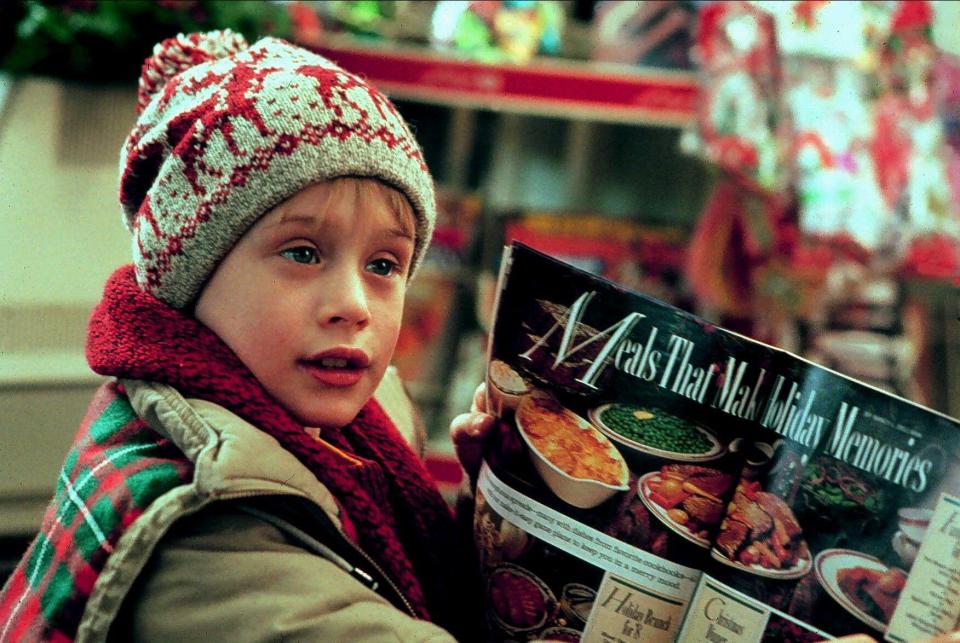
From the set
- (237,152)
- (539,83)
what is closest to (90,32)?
(237,152)

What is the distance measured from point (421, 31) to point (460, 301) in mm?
742

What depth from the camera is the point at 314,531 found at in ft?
2.97

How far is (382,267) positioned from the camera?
3.26 ft

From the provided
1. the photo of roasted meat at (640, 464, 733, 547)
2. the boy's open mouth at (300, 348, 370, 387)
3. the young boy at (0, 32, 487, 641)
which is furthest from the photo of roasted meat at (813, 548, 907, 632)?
the boy's open mouth at (300, 348, 370, 387)

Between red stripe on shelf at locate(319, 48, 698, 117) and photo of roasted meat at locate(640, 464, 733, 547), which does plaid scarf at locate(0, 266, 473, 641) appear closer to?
photo of roasted meat at locate(640, 464, 733, 547)

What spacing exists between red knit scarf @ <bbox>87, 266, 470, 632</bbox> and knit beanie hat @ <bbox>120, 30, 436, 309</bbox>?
0.04 metres

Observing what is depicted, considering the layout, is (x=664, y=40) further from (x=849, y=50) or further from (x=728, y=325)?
(x=728, y=325)

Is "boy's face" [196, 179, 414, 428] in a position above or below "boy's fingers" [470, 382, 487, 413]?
above

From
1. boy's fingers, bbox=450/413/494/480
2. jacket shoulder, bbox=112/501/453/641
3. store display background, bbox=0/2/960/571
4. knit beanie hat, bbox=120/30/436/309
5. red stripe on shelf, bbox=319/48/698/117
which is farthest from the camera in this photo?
red stripe on shelf, bbox=319/48/698/117

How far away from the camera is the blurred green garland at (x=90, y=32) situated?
179cm

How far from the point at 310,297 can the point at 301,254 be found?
0.04 m

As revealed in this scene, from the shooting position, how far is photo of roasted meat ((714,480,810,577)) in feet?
3.06

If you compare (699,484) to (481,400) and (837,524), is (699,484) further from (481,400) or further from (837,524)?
(481,400)

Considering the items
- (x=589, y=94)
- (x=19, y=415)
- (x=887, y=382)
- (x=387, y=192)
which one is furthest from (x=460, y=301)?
(x=387, y=192)
